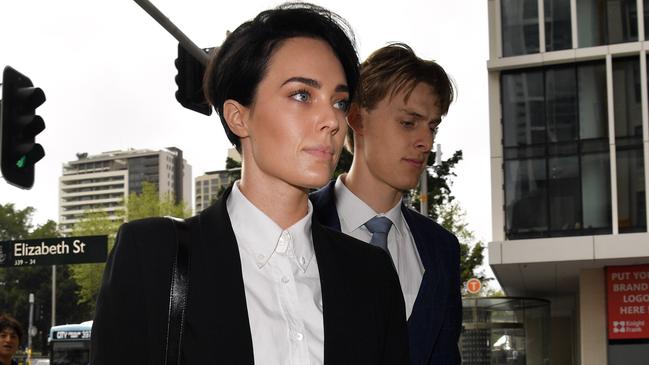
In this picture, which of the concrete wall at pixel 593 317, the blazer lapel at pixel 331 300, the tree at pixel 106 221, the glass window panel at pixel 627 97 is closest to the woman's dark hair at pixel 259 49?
the blazer lapel at pixel 331 300

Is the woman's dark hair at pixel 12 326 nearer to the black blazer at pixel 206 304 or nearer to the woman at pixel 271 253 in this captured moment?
the woman at pixel 271 253

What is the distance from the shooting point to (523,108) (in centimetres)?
2967

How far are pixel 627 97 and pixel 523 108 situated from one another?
8.96 ft

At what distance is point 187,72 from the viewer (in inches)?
456

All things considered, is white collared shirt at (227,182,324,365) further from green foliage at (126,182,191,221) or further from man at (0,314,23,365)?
green foliage at (126,182,191,221)

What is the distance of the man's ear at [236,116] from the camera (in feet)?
9.13

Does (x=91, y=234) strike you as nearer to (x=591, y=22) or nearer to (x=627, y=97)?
(x=591, y=22)

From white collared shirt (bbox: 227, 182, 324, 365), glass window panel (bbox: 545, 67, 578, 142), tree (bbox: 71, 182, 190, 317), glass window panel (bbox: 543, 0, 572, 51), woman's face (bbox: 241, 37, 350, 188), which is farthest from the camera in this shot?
tree (bbox: 71, 182, 190, 317)

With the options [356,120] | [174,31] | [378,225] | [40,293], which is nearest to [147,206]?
[40,293]

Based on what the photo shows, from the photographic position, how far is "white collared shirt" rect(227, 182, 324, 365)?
2.55 metres

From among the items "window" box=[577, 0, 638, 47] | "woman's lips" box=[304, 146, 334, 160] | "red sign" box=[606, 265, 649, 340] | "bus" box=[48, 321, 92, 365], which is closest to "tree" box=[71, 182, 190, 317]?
"bus" box=[48, 321, 92, 365]

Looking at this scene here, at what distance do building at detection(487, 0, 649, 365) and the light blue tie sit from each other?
82.9 feet

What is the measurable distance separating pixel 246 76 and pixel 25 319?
278ft

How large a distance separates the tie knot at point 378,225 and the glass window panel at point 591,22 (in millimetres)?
26361
